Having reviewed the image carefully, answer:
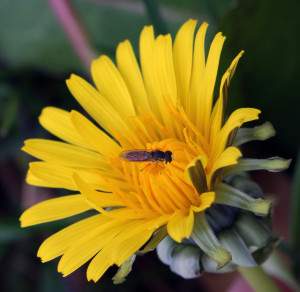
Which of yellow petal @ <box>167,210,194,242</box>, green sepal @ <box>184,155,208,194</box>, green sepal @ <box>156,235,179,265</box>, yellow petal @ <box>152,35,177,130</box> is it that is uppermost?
yellow petal @ <box>152,35,177,130</box>

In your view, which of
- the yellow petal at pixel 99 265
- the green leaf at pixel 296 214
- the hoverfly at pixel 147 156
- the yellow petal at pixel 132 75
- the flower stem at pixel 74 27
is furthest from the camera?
the flower stem at pixel 74 27

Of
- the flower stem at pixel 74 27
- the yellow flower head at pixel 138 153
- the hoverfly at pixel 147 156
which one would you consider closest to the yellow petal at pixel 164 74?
the yellow flower head at pixel 138 153

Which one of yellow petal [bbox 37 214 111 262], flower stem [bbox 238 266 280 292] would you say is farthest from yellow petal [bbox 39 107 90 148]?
flower stem [bbox 238 266 280 292]

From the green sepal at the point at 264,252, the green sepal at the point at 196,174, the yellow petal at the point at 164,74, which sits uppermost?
the yellow petal at the point at 164,74

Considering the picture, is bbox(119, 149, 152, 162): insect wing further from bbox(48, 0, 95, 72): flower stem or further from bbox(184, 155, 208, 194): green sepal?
bbox(48, 0, 95, 72): flower stem

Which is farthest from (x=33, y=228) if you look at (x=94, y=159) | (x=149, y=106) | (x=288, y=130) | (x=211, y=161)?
(x=288, y=130)

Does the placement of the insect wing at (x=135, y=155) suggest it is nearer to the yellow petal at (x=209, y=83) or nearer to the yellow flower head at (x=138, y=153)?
the yellow flower head at (x=138, y=153)

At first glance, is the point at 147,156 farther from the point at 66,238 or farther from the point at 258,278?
the point at 258,278

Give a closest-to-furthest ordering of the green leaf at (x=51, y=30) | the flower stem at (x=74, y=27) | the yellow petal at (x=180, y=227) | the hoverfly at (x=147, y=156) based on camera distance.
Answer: the yellow petal at (x=180, y=227)
the hoverfly at (x=147, y=156)
the flower stem at (x=74, y=27)
the green leaf at (x=51, y=30)
